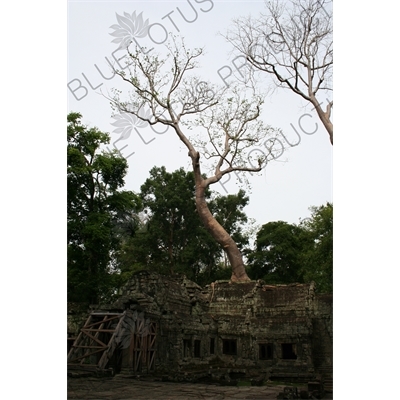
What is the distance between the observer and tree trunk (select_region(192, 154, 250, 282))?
1529cm

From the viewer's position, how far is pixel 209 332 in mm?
14086

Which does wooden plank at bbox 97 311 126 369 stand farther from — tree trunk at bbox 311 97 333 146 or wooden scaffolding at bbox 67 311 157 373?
tree trunk at bbox 311 97 333 146

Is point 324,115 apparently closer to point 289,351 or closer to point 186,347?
point 289,351

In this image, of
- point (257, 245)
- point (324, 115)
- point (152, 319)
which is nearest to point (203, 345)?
point (152, 319)

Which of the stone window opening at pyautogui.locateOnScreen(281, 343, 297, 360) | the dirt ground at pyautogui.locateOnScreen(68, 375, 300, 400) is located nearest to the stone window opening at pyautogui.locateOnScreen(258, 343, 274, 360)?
the stone window opening at pyautogui.locateOnScreen(281, 343, 297, 360)

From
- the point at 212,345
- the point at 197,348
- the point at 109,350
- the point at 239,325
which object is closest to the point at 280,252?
the point at 239,325

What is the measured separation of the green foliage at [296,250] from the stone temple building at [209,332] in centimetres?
60

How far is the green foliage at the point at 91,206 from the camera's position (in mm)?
12594

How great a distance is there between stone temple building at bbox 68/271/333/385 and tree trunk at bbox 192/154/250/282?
52 cm

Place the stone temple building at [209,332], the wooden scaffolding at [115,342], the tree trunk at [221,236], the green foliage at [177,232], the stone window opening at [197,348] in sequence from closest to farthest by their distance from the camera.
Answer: the wooden scaffolding at [115,342]
the stone temple building at [209,332]
the stone window opening at [197,348]
the green foliage at [177,232]
the tree trunk at [221,236]

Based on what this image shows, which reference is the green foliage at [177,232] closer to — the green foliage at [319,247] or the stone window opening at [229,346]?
the green foliage at [319,247]

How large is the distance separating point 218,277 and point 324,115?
253 inches

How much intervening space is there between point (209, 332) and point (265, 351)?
1.69m

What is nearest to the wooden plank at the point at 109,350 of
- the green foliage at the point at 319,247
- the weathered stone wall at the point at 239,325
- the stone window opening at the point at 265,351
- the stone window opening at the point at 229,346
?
the weathered stone wall at the point at 239,325
